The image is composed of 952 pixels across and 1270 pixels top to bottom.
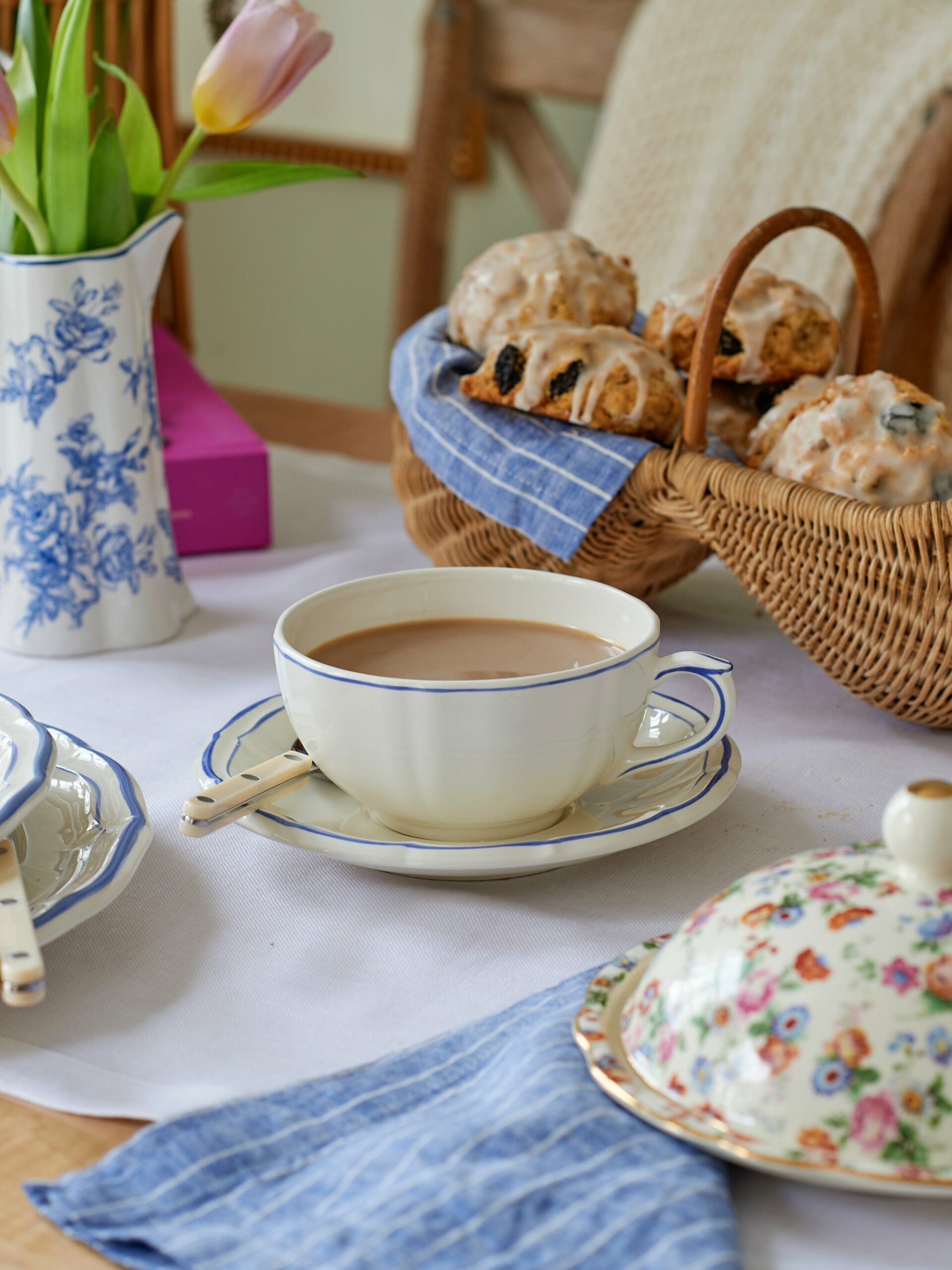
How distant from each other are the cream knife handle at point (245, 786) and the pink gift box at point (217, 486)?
433 mm

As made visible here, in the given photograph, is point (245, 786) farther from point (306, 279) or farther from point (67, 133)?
point (306, 279)

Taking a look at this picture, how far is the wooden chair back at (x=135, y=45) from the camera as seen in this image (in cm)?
130

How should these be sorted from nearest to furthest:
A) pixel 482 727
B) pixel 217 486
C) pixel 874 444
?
1. pixel 482 727
2. pixel 874 444
3. pixel 217 486

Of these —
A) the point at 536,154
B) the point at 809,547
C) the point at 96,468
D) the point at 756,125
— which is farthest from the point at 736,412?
the point at 536,154

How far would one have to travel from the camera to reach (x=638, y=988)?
411 millimetres

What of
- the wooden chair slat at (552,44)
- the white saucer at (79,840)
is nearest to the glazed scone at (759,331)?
the white saucer at (79,840)

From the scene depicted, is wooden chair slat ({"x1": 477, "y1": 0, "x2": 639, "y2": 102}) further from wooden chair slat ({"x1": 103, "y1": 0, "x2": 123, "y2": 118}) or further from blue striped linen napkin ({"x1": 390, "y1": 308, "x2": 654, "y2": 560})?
blue striped linen napkin ({"x1": 390, "y1": 308, "x2": 654, "y2": 560})

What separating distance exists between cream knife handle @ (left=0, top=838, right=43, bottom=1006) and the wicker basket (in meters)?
0.39

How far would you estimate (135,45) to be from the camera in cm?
132

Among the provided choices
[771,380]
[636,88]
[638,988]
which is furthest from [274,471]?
[636,88]

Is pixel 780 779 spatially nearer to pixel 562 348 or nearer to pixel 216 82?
pixel 562 348

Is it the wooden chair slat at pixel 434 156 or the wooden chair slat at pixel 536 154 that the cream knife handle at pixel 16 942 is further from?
the wooden chair slat at pixel 536 154

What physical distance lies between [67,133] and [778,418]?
43cm

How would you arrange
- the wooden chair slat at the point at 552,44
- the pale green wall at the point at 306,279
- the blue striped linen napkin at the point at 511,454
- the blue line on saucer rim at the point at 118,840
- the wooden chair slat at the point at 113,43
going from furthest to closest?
1. the pale green wall at the point at 306,279
2. the wooden chair slat at the point at 552,44
3. the wooden chair slat at the point at 113,43
4. the blue striped linen napkin at the point at 511,454
5. the blue line on saucer rim at the point at 118,840
